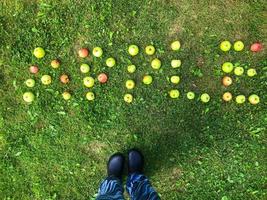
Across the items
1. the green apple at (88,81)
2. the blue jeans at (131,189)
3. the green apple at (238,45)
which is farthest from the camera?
the green apple at (88,81)

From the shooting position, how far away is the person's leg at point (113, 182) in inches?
174

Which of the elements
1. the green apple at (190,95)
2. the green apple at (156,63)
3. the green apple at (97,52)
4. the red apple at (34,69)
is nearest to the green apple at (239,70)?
the green apple at (190,95)

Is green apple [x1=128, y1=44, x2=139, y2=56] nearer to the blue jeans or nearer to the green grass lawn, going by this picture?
the green grass lawn

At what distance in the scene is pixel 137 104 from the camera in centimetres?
515

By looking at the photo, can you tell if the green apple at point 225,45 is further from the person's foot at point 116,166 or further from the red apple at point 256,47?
the person's foot at point 116,166

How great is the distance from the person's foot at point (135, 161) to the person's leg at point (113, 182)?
10 cm

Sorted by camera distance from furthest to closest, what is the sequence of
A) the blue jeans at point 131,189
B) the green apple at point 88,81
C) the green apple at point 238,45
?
the green apple at point 88,81 < the green apple at point 238,45 < the blue jeans at point 131,189

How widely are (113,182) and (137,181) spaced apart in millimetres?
273

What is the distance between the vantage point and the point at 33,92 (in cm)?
518

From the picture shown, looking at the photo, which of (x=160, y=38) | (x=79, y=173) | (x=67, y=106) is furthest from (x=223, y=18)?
(x=79, y=173)

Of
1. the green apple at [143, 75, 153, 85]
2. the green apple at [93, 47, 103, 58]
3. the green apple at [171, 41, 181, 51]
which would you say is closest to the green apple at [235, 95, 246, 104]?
the green apple at [171, 41, 181, 51]

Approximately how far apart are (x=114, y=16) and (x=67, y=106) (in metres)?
1.25

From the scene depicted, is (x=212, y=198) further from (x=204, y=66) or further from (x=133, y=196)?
(x=204, y=66)

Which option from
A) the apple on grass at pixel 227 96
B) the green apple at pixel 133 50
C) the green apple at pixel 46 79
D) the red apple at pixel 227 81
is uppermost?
the green apple at pixel 133 50
